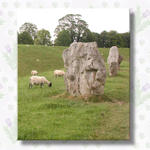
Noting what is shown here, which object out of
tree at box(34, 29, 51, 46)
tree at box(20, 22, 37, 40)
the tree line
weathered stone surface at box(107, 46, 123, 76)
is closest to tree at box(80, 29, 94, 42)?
the tree line

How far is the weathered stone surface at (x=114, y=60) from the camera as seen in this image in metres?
4.07

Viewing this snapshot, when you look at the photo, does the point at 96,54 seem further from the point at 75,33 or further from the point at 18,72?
the point at 18,72

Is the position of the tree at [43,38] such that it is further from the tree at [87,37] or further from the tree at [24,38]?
the tree at [87,37]

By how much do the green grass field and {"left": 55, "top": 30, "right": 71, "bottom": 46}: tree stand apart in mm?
87

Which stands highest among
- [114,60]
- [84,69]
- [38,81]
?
[114,60]

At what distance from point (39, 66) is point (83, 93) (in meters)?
0.79

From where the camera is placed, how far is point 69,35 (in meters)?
4.11

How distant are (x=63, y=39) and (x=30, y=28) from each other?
0.52m

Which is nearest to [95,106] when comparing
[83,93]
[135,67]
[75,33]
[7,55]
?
[83,93]

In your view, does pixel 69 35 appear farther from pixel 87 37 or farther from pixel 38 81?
pixel 38 81

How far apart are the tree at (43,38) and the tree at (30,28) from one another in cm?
7

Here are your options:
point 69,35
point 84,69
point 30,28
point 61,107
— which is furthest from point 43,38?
point 61,107

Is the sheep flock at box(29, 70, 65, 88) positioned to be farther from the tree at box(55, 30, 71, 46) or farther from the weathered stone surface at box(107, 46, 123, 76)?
the weathered stone surface at box(107, 46, 123, 76)

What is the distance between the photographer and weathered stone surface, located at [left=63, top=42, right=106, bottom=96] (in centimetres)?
413
